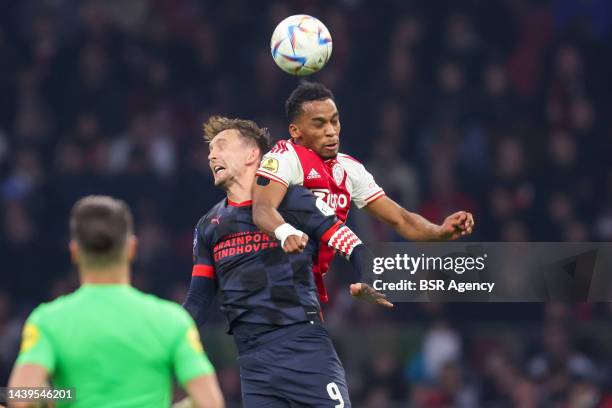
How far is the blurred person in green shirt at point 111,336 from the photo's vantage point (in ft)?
12.6

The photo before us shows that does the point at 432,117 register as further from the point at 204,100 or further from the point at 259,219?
the point at 259,219

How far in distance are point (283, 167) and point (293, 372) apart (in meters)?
0.99

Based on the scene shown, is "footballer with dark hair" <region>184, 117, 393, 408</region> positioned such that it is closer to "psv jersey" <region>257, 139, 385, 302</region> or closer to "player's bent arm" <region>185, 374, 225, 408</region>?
"psv jersey" <region>257, 139, 385, 302</region>

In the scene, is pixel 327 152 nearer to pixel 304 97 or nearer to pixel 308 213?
pixel 304 97

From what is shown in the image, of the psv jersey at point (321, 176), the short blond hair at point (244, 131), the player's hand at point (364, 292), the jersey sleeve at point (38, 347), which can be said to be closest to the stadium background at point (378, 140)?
the psv jersey at point (321, 176)

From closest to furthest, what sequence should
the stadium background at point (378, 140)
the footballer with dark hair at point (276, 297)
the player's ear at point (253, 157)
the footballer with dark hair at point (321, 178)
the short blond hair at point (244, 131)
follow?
the footballer with dark hair at point (276, 297), the footballer with dark hair at point (321, 178), the player's ear at point (253, 157), the short blond hair at point (244, 131), the stadium background at point (378, 140)

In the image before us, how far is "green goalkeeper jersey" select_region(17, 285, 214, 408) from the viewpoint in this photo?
3.83m

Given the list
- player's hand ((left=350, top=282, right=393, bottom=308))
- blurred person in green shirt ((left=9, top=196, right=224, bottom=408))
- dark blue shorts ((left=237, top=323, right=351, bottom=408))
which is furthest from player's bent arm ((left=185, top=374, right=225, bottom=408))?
dark blue shorts ((left=237, top=323, right=351, bottom=408))

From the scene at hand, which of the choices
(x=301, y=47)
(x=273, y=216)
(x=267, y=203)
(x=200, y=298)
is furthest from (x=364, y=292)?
(x=301, y=47)

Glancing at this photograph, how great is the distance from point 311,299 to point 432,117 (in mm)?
7144

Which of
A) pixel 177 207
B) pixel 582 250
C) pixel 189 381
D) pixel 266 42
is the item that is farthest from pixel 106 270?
pixel 266 42

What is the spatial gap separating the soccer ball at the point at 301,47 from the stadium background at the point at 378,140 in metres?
4.81

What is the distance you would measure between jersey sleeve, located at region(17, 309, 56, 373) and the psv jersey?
2.43m

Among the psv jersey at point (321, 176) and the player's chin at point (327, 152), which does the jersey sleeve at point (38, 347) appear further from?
the player's chin at point (327, 152)
